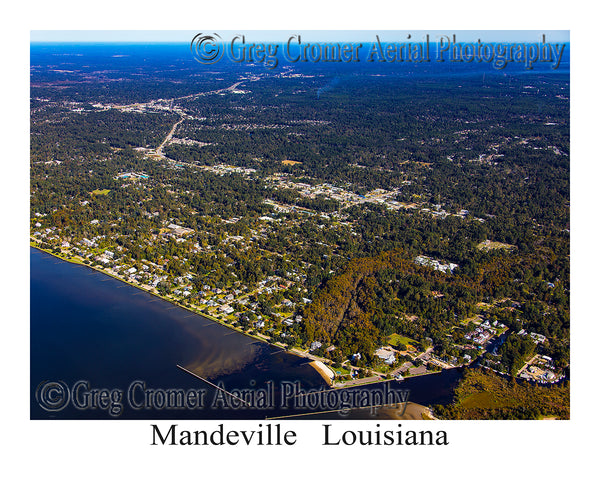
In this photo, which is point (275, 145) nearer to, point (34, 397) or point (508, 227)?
point (508, 227)

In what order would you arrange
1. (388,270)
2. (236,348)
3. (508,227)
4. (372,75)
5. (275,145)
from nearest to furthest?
(236,348) → (388,270) → (508,227) → (275,145) → (372,75)

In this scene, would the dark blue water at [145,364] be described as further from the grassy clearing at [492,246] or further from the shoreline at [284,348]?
the grassy clearing at [492,246]

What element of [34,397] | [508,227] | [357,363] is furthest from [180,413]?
[508,227]

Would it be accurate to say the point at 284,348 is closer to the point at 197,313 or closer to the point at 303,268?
the point at 197,313

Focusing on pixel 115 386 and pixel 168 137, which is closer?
pixel 115 386

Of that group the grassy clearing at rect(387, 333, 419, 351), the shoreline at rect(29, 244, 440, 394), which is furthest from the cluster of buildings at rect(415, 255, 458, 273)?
the shoreline at rect(29, 244, 440, 394)

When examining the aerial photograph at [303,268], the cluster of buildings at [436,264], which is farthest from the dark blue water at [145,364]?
the cluster of buildings at [436,264]
